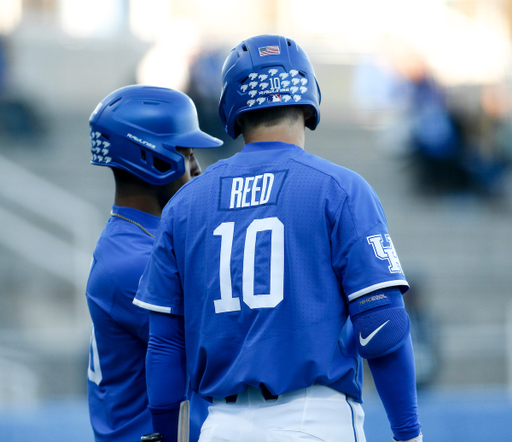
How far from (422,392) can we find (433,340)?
3.48 ft

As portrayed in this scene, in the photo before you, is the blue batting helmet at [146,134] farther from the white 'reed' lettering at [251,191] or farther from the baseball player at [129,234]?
the white 'reed' lettering at [251,191]

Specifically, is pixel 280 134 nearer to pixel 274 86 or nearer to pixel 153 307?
pixel 274 86

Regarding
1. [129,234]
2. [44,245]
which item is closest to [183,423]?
[129,234]

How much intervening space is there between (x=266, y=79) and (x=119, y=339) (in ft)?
4.02

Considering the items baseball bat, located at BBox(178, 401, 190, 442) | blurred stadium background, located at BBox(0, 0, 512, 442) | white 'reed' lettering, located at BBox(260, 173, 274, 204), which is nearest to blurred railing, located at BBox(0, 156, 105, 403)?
blurred stadium background, located at BBox(0, 0, 512, 442)

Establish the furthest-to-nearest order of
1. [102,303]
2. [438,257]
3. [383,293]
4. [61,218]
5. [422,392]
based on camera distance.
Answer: [438,257]
[61,218]
[422,392]
[102,303]
[383,293]

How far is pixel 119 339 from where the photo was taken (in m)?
2.77

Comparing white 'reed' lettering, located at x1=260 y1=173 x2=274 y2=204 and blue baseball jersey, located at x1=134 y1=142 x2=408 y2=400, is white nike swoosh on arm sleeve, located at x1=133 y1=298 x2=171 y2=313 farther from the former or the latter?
white 'reed' lettering, located at x1=260 y1=173 x2=274 y2=204

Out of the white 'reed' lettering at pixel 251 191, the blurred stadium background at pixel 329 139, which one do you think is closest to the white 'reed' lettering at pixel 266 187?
the white 'reed' lettering at pixel 251 191

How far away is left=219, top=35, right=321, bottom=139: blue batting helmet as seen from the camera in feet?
7.69

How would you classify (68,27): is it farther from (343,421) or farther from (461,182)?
(343,421)

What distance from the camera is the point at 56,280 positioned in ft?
34.1

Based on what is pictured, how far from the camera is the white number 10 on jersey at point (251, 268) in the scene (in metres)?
2.16

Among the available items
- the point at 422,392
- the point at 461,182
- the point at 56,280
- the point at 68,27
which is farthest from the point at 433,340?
the point at 68,27
